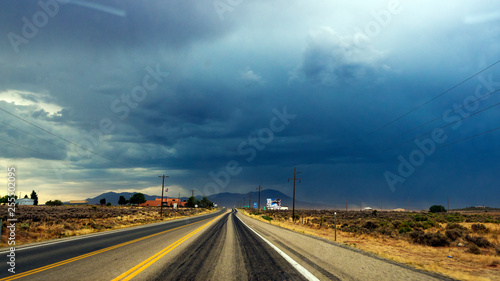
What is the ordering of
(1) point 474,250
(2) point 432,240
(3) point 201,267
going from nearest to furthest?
(3) point 201,267 < (1) point 474,250 < (2) point 432,240

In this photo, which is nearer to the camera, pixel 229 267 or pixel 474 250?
pixel 229 267

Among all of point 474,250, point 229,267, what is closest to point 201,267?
point 229,267

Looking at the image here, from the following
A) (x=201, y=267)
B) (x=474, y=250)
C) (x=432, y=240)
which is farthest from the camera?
(x=432, y=240)

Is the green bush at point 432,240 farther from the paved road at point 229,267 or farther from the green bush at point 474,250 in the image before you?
the paved road at point 229,267

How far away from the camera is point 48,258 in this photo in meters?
10.8

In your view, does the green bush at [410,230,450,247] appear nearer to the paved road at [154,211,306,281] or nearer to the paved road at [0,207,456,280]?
the paved road at [0,207,456,280]

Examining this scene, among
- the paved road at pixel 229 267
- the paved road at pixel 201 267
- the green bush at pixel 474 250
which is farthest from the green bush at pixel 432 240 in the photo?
the paved road at pixel 229 267

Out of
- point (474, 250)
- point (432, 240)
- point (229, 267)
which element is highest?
point (229, 267)

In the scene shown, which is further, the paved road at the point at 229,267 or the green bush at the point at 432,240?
the green bush at the point at 432,240

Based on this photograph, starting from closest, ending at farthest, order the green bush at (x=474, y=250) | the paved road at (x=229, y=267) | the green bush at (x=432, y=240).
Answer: the paved road at (x=229, y=267) < the green bush at (x=474, y=250) < the green bush at (x=432, y=240)

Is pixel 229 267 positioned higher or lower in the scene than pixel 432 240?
higher

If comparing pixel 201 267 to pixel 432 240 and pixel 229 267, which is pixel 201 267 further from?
pixel 432 240

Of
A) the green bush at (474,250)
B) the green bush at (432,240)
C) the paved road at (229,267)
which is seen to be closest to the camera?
the paved road at (229,267)

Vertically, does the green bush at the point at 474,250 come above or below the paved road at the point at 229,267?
below
